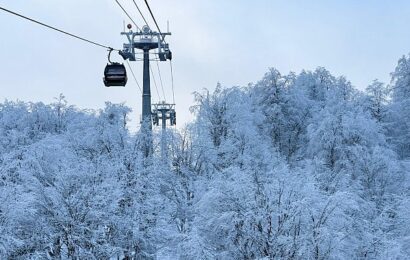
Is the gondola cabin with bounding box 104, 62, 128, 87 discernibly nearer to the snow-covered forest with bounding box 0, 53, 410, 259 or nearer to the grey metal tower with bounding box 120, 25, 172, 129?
the snow-covered forest with bounding box 0, 53, 410, 259

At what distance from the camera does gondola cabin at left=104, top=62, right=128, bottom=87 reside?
1396 centimetres

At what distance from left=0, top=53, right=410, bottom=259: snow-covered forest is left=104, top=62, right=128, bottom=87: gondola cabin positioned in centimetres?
677

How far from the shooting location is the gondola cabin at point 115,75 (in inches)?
550

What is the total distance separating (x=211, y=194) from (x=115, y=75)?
287 inches

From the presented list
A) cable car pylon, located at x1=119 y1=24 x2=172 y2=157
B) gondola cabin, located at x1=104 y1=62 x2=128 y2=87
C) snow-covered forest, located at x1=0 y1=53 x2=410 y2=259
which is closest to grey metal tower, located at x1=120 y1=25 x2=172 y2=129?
cable car pylon, located at x1=119 y1=24 x2=172 y2=157

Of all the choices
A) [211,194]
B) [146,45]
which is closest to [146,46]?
[146,45]

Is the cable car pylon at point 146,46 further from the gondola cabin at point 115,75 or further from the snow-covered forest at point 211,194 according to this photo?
the gondola cabin at point 115,75

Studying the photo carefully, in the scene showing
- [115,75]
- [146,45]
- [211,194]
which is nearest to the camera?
[115,75]

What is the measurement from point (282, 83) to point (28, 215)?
25044mm

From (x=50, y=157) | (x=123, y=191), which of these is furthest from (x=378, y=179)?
(x=50, y=157)

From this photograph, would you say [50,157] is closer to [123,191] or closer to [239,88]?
[123,191]

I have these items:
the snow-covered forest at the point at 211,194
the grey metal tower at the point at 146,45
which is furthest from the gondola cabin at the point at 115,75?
the grey metal tower at the point at 146,45

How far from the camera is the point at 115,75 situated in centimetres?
1400

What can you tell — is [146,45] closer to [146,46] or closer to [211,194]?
[146,46]
